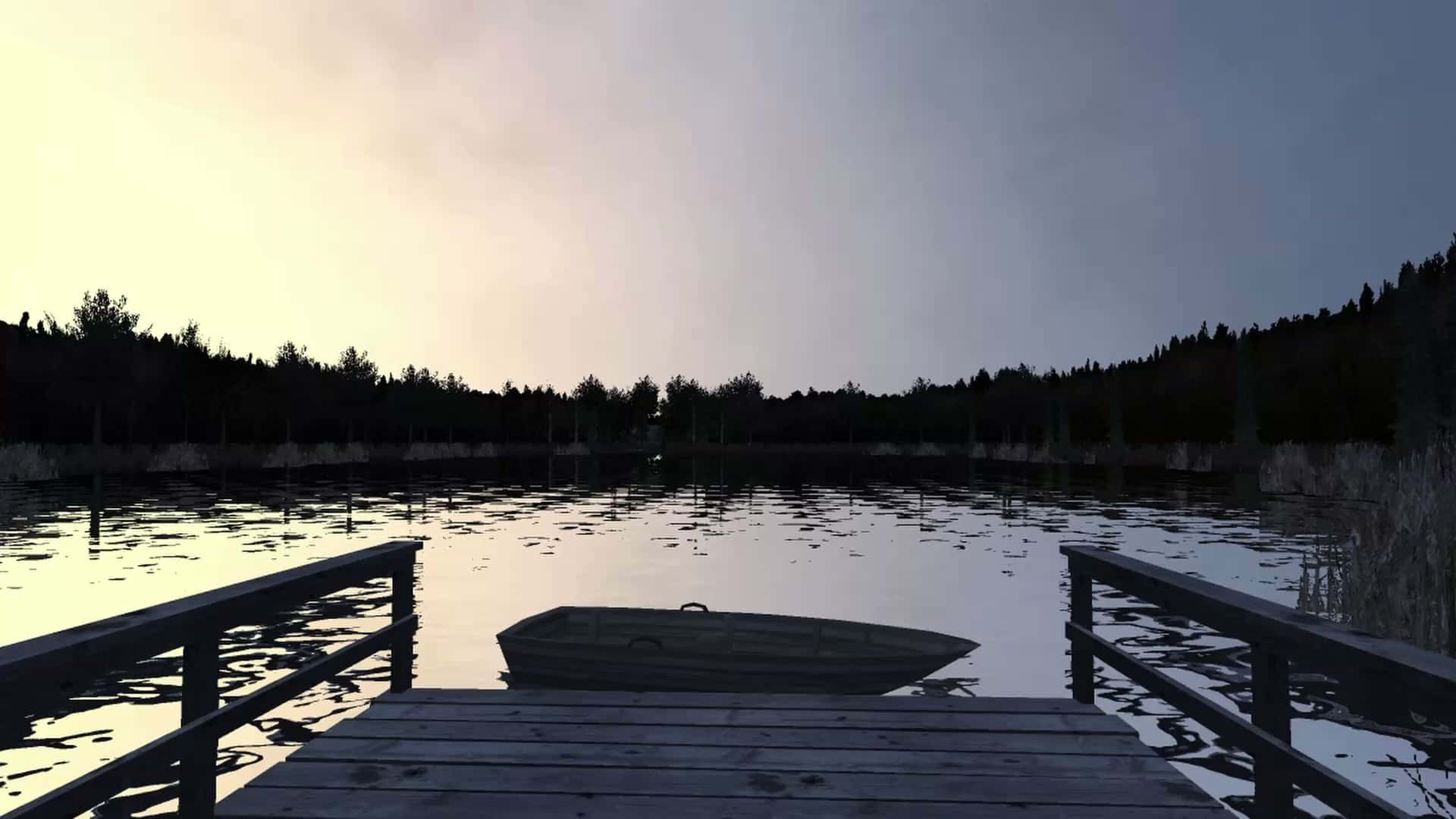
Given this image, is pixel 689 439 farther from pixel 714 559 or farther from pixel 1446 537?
pixel 1446 537

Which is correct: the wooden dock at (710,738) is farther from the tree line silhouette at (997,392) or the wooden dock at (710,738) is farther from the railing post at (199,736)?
the tree line silhouette at (997,392)

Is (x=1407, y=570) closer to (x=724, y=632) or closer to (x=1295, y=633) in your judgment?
(x=724, y=632)

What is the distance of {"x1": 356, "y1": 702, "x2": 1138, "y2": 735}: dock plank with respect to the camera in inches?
264

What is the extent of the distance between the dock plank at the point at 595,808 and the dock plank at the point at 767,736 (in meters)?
0.99

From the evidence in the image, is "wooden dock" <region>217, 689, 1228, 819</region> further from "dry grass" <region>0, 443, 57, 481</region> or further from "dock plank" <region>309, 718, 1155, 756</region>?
"dry grass" <region>0, 443, 57, 481</region>

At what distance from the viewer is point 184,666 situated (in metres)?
4.80

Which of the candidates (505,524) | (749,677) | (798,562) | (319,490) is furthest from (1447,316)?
(319,490)

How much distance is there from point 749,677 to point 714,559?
13471 millimetres

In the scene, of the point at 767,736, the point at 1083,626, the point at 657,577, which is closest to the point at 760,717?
the point at 767,736

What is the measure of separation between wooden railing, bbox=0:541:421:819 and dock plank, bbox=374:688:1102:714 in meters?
0.72

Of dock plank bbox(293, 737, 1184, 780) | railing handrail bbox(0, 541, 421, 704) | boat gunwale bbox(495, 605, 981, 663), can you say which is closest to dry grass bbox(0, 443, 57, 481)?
boat gunwale bbox(495, 605, 981, 663)

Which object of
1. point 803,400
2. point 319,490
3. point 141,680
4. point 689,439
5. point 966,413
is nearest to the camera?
point 141,680

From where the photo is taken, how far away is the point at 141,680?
11648 millimetres

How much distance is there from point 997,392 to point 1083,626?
11574 centimetres
